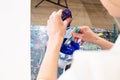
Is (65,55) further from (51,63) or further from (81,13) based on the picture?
(81,13)

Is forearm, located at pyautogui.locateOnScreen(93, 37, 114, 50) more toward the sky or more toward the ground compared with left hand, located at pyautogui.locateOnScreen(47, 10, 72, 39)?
more toward the ground

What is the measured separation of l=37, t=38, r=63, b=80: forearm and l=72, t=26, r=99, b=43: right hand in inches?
7.6

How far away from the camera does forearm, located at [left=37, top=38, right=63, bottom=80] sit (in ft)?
2.99

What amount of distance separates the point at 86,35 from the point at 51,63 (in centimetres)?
32

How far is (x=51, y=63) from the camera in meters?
0.93

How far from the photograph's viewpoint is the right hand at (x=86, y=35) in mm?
1163

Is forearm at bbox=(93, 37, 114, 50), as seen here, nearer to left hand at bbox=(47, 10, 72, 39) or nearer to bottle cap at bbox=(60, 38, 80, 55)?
bottle cap at bbox=(60, 38, 80, 55)

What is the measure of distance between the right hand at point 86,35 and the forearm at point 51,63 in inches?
7.6
